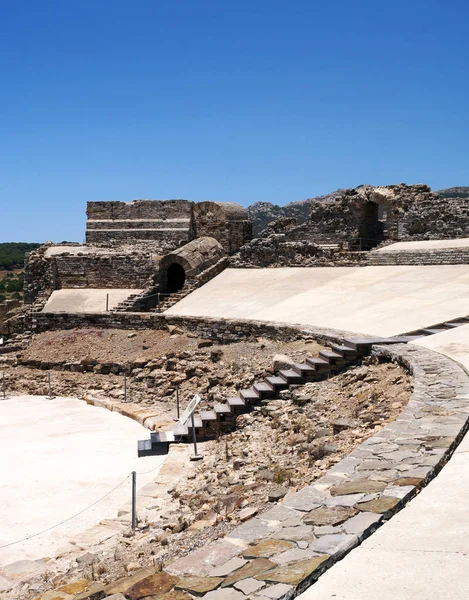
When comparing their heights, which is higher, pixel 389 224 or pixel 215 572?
pixel 389 224

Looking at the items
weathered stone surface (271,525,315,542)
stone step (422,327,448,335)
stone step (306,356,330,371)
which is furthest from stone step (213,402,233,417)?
weathered stone surface (271,525,315,542)

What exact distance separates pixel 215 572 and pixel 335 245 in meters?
19.5

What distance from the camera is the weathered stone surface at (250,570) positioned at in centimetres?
346

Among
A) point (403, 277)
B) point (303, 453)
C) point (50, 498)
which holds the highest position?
point (403, 277)

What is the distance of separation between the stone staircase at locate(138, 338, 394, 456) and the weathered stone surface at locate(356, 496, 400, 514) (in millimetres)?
6702

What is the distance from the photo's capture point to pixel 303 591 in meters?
3.30

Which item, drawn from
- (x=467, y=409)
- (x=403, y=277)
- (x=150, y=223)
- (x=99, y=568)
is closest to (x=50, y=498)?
(x=99, y=568)

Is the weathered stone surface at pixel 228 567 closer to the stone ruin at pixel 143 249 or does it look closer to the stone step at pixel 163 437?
the stone step at pixel 163 437

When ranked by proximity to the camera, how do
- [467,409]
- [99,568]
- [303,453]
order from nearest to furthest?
[99,568]
[467,409]
[303,453]

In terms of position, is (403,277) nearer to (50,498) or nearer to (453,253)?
(453,253)

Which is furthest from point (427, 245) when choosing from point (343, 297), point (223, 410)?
point (223, 410)

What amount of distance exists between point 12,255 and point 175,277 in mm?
59827

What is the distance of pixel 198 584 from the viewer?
349 centimetres

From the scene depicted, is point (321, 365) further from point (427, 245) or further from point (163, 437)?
point (427, 245)
